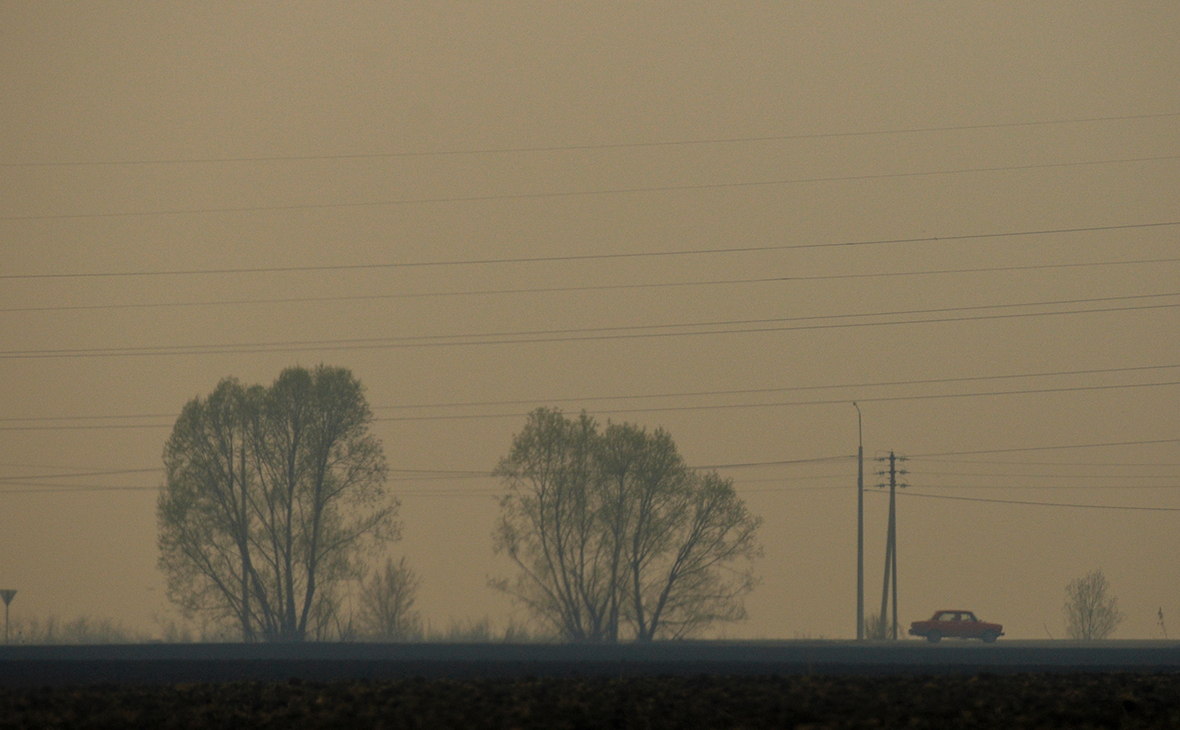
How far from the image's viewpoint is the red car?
73.6 meters

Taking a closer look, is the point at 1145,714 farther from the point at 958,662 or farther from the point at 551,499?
the point at 551,499

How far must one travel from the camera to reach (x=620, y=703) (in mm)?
29625

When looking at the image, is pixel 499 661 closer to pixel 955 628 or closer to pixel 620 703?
pixel 620 703

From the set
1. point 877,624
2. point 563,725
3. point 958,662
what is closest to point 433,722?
point 563,725

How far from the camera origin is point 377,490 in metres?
80.6

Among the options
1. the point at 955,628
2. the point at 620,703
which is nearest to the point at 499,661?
the point at 620,703

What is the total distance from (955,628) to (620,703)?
156 ft

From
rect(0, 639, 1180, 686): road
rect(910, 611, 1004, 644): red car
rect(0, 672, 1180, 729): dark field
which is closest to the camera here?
rect(0, 672, 1180, 729): dark field

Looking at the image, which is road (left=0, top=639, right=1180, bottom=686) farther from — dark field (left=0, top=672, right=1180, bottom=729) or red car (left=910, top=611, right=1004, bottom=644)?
red car (left=910, top=611, right=1004, bottom=644)

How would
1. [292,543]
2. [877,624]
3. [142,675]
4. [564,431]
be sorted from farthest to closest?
[877,624], [564,431], [292,543], [142,675]

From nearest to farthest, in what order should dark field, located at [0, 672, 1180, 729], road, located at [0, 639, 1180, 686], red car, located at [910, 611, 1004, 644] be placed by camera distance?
dark field, located at [0, 672, 1180, 729] → road, located at [0, 639, 1180, 686] → red car, located at [910, 611, 1004, 644]

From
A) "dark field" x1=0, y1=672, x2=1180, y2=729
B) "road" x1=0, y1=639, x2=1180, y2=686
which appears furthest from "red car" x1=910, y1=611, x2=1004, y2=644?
"dark field" x1=0, y1=672, x2=1180, y2=729

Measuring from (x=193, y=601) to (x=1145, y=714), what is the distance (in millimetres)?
60141

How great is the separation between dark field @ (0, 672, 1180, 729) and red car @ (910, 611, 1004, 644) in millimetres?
38103
